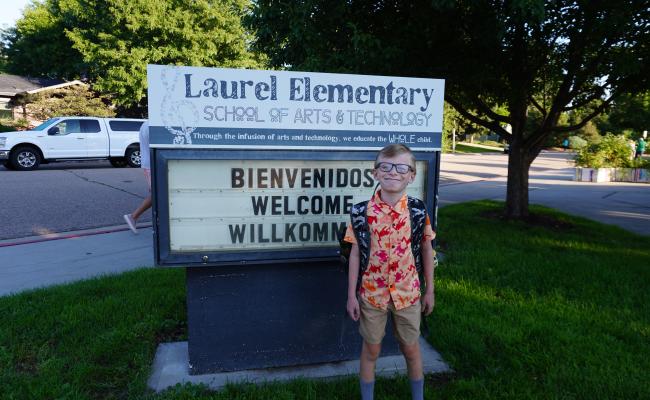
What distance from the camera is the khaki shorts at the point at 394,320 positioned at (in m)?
2.53

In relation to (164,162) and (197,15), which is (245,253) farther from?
(197,15)

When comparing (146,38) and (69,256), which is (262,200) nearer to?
(69,256)

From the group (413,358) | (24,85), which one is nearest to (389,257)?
(413,358)

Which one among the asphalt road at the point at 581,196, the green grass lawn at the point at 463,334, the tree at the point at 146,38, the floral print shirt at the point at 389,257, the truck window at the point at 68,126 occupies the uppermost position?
the tree at the point at 146,38

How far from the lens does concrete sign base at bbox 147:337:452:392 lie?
3.01 metres

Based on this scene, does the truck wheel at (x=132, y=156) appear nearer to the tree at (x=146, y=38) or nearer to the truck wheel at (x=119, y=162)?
the truck wheel at (x=119, y=162)

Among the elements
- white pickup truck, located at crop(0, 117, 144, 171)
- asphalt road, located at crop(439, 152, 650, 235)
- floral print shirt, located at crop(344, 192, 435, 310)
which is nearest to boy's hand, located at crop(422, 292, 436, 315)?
floral print shirt, located at crop(344, 192, 435, 310)

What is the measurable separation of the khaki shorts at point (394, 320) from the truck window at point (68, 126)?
1686 cm

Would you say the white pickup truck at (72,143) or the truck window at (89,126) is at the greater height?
the truck window at (89,126)

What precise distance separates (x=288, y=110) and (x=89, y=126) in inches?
648

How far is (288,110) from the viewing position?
2807 millimetres

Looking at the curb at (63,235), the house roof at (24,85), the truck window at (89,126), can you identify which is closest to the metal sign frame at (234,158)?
the curb at (63,235)

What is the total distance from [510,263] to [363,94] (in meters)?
3.44

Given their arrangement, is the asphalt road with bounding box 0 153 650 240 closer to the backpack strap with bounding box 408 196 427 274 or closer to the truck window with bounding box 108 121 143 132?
the truck window with bounding box 108 121 143 132
